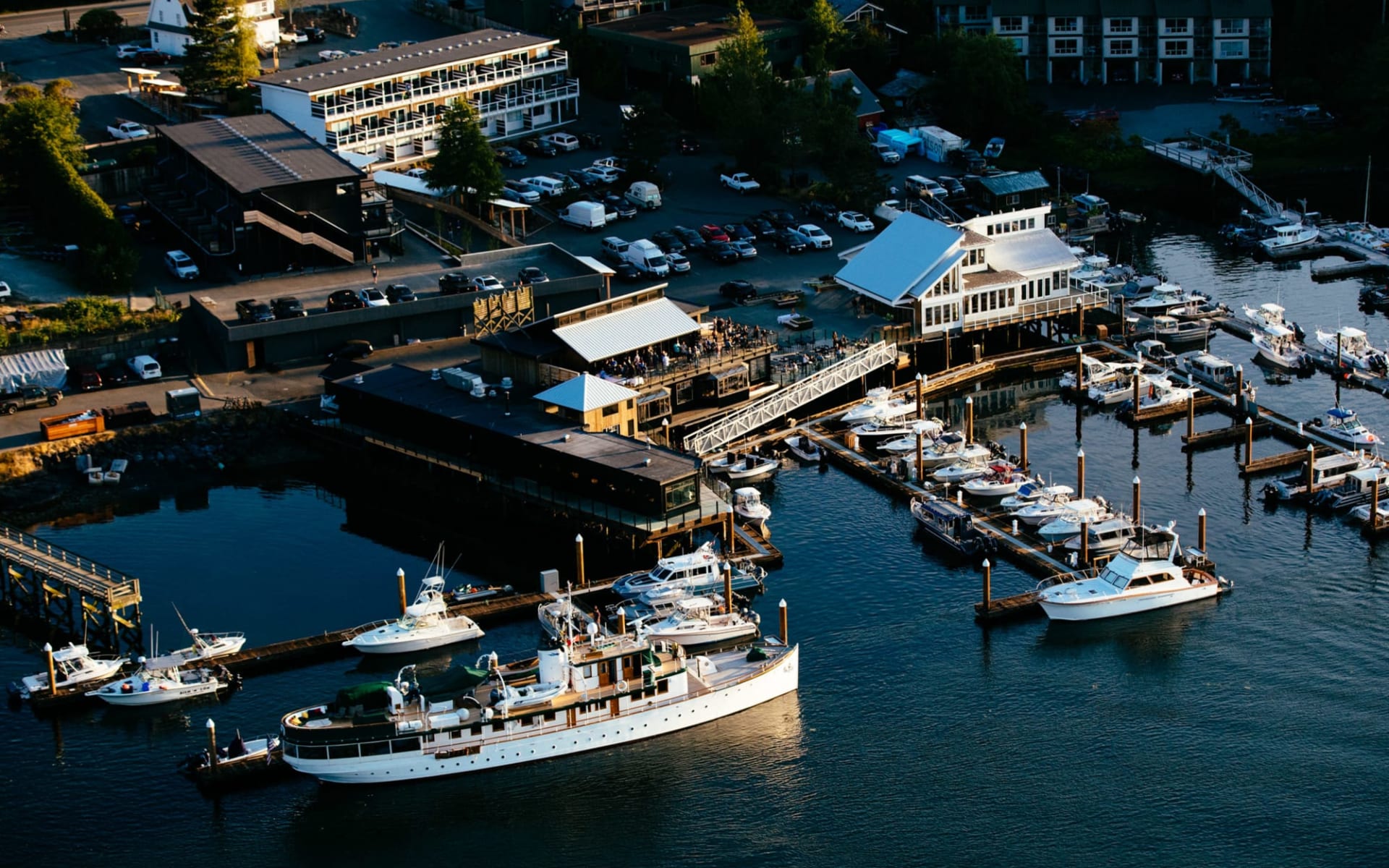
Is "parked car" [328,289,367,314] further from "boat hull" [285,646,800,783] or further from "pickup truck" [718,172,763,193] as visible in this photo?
"boat hull" [285,646,800,783]

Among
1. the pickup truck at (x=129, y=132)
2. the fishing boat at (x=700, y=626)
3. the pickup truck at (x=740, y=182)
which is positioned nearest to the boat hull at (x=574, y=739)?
the fishing boat at (x=700, y=626)

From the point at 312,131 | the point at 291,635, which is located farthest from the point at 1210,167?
the point at 291,635

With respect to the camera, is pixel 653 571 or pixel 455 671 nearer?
pixel 455 671

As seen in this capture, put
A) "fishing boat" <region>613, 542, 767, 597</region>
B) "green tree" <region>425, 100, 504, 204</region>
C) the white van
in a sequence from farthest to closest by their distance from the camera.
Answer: the white van < "green tree" <region>425, 100, 504, 204</region> < "fishing boat" <region>613, 542, 767, 597</region>

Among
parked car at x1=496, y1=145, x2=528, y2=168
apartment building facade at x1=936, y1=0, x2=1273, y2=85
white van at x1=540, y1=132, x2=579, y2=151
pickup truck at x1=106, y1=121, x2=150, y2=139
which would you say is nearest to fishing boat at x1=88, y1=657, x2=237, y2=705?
parked car at x1=496, y1=145, x2=528, y2=168

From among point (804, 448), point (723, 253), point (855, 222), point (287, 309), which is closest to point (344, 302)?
point (287, 309)

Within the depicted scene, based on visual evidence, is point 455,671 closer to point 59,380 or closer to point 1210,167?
point 59,380

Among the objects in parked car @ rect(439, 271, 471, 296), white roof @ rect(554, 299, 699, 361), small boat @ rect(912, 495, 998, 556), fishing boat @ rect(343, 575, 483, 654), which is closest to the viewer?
fishing boat @ rect(343, 575, 483, 654)
